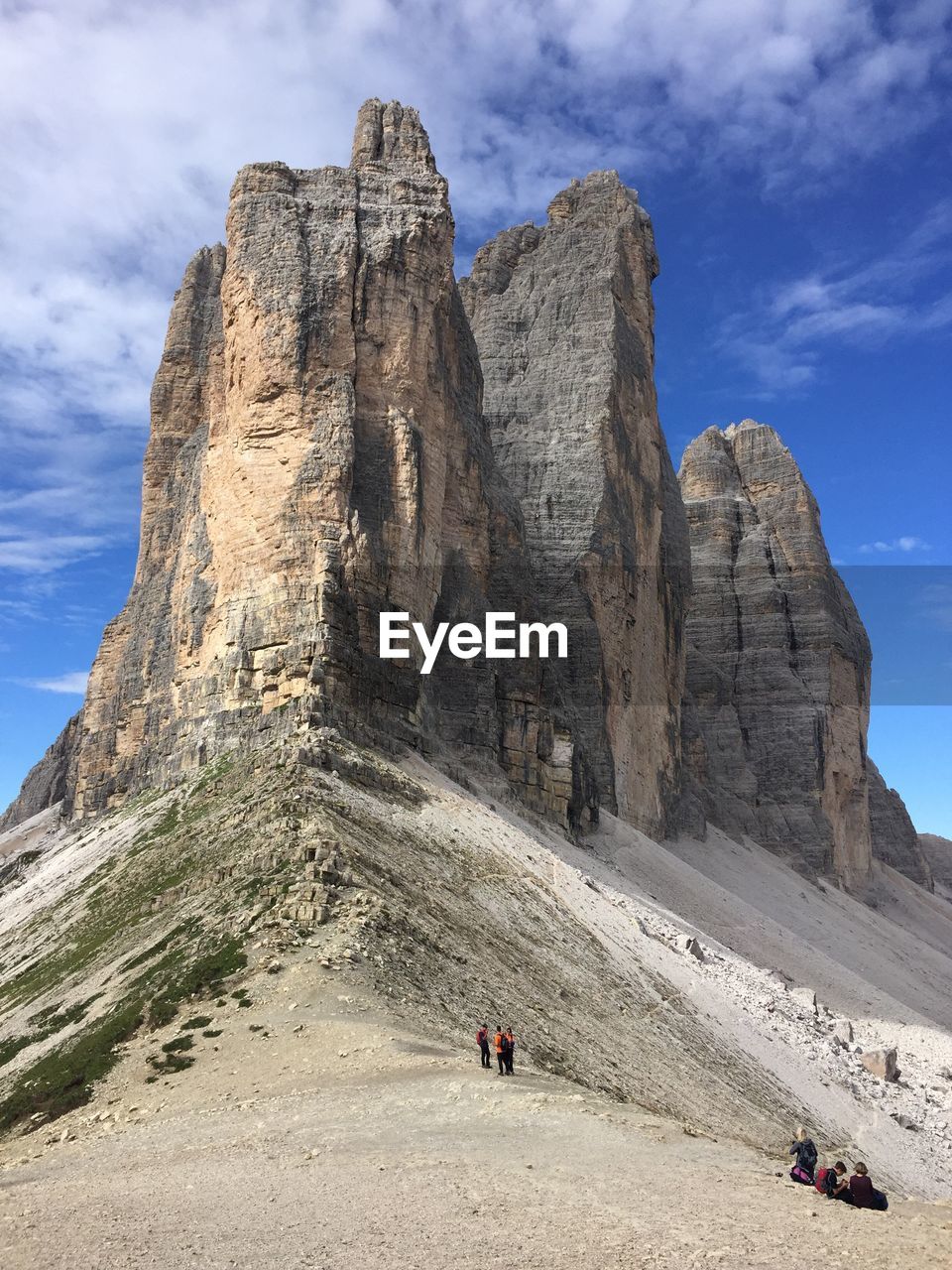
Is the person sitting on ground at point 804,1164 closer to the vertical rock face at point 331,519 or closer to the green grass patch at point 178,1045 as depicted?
the green grass patch at point 178,1045

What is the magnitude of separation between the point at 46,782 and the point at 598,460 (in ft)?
187

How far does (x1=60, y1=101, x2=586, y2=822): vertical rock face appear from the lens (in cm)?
4206

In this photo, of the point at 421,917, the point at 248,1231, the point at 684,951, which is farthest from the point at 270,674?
the point at 248,1231

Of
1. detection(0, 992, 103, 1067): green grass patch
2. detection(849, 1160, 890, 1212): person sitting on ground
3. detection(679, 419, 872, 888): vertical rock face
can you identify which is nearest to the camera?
detection(849, 1160, 890, 1212): person sitting on ground

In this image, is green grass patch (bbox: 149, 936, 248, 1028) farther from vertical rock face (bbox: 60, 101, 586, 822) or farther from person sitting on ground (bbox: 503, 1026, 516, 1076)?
vertical rock face (bbox: 60, 101, 586, 822)

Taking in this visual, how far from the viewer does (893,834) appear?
112 meters

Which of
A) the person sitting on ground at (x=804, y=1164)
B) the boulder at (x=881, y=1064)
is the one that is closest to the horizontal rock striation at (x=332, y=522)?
the boulder at (x=881, y=1064)

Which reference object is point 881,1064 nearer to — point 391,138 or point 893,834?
point 391,138

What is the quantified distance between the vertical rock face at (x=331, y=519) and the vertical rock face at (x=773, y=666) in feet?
118

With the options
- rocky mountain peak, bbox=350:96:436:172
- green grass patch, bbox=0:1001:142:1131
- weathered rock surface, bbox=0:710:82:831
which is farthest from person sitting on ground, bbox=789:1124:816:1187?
weathered rock surface, bbox=0:710:82:831

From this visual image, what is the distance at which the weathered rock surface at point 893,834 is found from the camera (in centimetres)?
11088

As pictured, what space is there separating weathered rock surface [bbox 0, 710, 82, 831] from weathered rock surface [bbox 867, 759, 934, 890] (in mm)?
74887

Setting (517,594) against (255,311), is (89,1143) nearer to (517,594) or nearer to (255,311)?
(255,311)

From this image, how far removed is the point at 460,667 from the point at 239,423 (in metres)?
15.3
